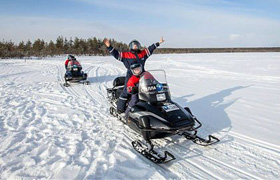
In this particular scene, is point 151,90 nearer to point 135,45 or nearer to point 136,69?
point 136,69

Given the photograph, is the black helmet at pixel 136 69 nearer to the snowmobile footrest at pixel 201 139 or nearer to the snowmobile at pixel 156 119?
the snowmobile at pixel 156 119

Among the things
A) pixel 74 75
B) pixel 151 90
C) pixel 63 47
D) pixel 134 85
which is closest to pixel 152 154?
pixel 151 90

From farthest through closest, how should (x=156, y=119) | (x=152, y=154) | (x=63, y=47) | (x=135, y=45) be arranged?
(x=63, y=47) < (x=135, y=45) < (x=156, y=119) < (x=152, y=154)

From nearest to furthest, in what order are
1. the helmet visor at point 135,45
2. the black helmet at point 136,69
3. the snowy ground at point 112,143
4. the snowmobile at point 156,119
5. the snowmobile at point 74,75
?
the snowy ground at point 112,143, the snowmobile at point 156,119, the black helmet at point 136,69, the helmet visor at point 135,45, the snowmobile at point 74,75

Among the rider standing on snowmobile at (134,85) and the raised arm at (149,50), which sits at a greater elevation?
the raised arm at (149,50)

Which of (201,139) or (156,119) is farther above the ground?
(156,119)

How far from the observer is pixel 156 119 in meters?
3.73

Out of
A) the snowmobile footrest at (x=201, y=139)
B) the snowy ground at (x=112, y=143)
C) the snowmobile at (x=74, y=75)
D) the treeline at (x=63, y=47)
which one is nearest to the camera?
the snowy ground at (x=112, y=143)

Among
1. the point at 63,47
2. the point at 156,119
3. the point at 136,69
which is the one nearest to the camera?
the point at 156,119

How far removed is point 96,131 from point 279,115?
16.1 feet

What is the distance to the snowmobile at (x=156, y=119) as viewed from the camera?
11.8 feet

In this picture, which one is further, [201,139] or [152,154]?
[201,139]

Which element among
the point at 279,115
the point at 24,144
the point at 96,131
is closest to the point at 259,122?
the point at 279,115

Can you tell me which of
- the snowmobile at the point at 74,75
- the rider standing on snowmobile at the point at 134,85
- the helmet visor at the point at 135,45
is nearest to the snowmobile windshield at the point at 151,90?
the rider standing on snowmobile at the point at 134,85
